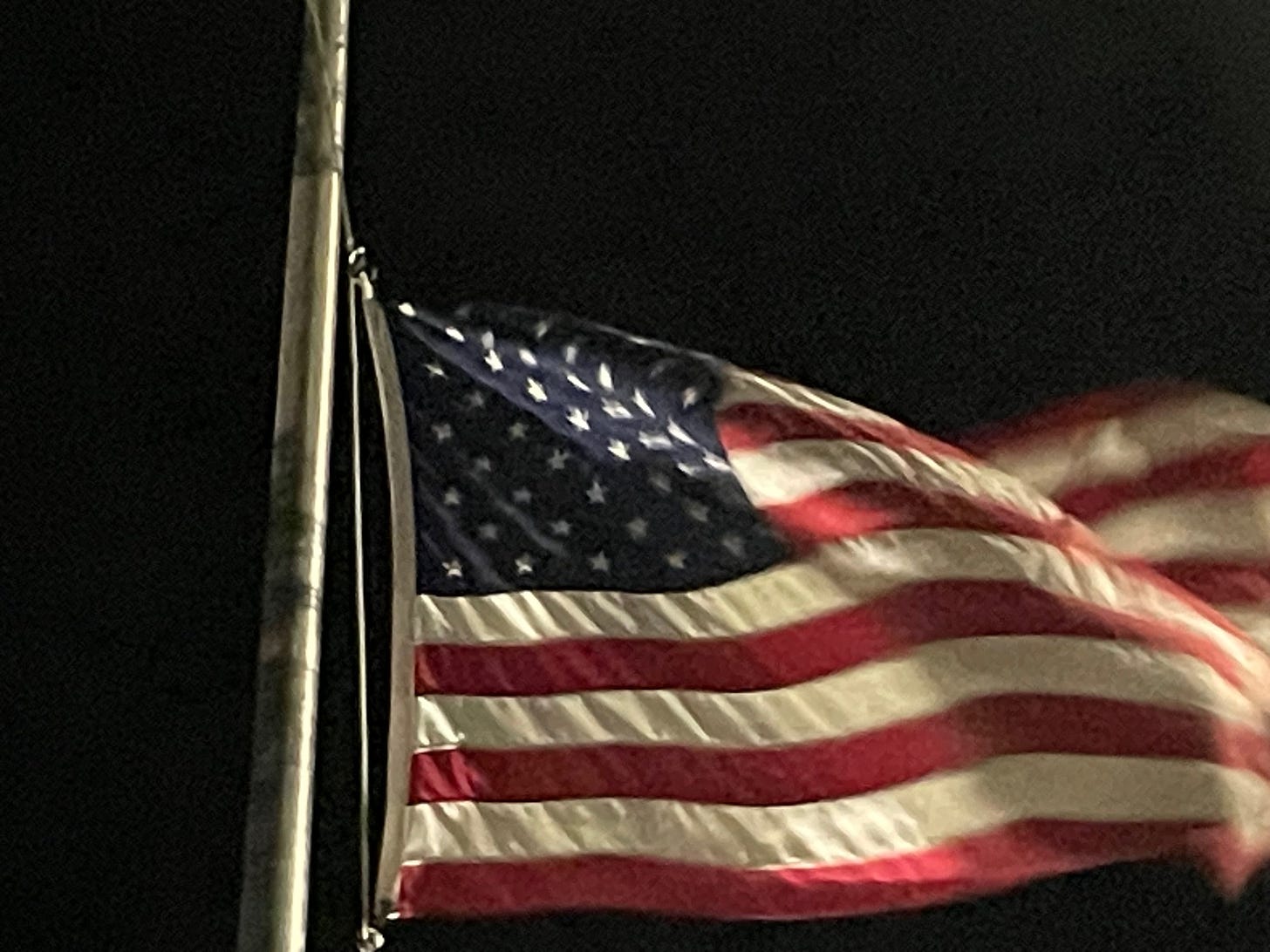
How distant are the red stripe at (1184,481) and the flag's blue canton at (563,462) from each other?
0.28 metres

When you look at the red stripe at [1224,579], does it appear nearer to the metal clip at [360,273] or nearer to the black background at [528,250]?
the black background at [528,250]

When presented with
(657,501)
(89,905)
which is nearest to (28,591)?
(89,905)

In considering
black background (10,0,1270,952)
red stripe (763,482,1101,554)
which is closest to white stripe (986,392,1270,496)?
red stripe (763,482,1101,554)

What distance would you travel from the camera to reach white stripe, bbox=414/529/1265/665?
5.31 ft

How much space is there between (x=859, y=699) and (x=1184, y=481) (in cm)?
36

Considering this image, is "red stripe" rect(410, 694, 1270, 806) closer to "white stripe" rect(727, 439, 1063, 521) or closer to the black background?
"white stripe" rect(727, 439, 1063, 521)

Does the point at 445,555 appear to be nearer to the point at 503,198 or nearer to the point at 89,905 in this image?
the point at 89,905

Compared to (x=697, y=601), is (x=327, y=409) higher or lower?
higher

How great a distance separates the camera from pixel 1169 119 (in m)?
2.54

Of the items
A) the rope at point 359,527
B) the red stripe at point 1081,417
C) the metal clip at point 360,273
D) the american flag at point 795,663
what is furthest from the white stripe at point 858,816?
the metal clip at point 360,273

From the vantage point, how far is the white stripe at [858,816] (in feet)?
5.16

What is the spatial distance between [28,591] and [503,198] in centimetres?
76

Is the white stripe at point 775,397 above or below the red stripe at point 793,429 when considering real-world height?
above

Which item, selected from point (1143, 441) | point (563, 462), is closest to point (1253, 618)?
point (1143, 441)
